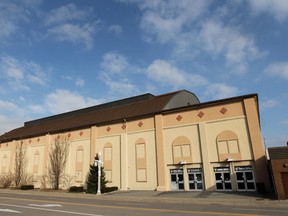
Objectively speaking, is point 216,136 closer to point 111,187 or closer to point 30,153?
point 111,187

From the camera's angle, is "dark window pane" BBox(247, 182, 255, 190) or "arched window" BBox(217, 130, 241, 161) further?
"arched window" BBox(217, 130, 241, 161)

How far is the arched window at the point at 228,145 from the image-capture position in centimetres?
2569

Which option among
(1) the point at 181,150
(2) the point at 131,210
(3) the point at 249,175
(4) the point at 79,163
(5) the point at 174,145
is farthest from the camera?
(4) the point at 79,163

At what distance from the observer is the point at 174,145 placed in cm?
2912

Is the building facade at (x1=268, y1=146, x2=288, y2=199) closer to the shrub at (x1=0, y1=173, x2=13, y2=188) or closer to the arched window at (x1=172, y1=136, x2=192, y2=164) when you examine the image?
the arched window at (x1=172, y1=136, x2=192, y2=164)

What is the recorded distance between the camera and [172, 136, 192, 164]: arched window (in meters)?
28.2

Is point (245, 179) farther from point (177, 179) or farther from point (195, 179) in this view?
point (177, 179)

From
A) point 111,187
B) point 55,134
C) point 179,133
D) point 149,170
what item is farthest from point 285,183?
point 55,134

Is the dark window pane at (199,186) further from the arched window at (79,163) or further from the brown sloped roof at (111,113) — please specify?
the arched window at (79,163)

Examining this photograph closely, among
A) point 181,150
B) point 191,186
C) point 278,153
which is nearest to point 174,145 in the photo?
point 181,150

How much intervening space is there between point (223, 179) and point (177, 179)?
511 centimetres

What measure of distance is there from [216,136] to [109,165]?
574 inches

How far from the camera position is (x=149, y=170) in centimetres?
2995

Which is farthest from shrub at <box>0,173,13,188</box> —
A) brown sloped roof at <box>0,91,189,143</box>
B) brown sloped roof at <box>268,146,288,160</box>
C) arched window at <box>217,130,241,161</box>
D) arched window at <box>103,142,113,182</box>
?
brown sloped roof at <box>268,146,288,160</box>
